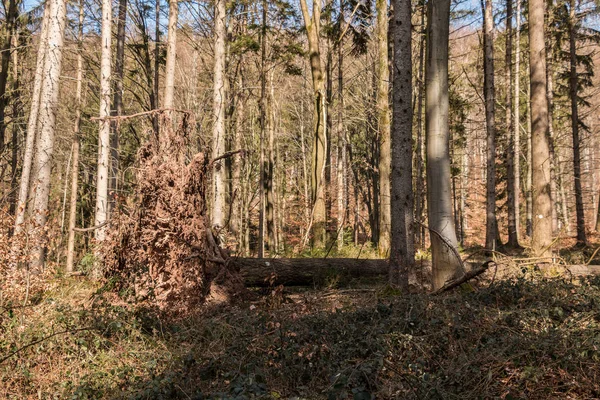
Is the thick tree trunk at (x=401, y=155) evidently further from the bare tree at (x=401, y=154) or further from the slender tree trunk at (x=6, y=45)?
the slender tree trunk at (x=6, y=45)

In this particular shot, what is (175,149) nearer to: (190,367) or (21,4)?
(190,367)

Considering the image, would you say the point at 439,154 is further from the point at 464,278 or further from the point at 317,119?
the point at 317,119

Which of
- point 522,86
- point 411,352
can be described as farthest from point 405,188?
point 522,86

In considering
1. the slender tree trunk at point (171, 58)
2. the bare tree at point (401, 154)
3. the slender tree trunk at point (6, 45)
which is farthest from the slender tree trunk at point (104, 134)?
the bare tree at point (401, 154)

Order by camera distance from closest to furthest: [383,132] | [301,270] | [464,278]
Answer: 1. [464,278]
2. [301,270]
3. [383,132]

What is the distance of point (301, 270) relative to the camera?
9.87 m

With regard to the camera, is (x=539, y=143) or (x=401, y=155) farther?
(x=539, y=143)

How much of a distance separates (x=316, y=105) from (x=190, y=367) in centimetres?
806

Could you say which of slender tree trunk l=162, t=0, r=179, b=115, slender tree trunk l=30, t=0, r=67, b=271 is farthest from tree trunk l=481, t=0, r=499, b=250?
slender tree trunk l=30, t=0, r=67, b=271

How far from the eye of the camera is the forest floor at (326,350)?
450 centimetres

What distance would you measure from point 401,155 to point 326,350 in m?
4.33

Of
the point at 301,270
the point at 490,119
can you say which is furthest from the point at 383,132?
the point at 301,270

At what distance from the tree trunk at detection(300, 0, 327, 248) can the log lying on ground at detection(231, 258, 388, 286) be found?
1399 mm

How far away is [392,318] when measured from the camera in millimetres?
5855
